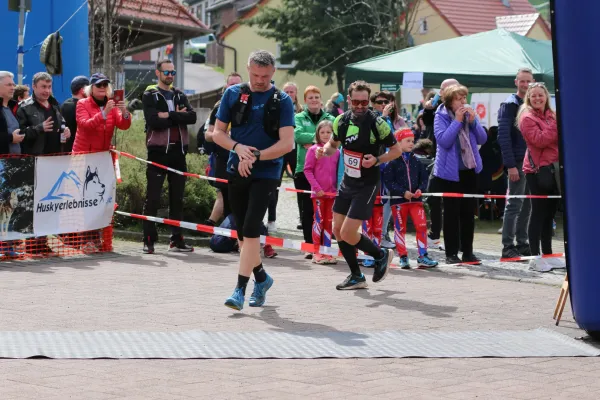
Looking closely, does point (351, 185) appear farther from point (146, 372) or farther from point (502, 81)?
point (502, 81)

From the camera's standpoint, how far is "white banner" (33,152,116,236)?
12.5 metres

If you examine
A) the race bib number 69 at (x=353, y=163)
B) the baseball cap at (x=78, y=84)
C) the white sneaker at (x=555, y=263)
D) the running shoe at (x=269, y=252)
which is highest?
the baseball cap at (x=78, y=84)

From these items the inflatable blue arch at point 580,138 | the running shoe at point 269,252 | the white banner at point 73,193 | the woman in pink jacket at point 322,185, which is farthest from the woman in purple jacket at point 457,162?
the inflatable blue arch at point 580,138

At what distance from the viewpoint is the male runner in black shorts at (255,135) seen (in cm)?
874

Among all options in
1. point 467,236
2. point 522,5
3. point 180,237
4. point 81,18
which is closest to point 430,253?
point 467,236

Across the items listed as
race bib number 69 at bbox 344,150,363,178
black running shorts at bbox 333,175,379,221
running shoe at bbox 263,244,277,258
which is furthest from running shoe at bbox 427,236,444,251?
race bib number 69 at bbox 344,150,363,178

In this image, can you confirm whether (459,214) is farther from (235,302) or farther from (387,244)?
(235,302)

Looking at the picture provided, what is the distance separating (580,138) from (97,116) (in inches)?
261

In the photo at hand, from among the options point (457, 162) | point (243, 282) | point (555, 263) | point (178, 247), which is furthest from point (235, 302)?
point (178, 247)

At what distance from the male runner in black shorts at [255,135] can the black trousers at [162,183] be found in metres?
4.16

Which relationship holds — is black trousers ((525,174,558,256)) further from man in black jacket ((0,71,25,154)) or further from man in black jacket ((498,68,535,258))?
man in black jacket ((0,71,25,154))

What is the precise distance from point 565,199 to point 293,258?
5.58 m

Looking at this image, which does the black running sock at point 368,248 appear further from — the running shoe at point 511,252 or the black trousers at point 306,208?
the running shoe at point 511,252

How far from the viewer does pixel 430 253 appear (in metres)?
13.5
